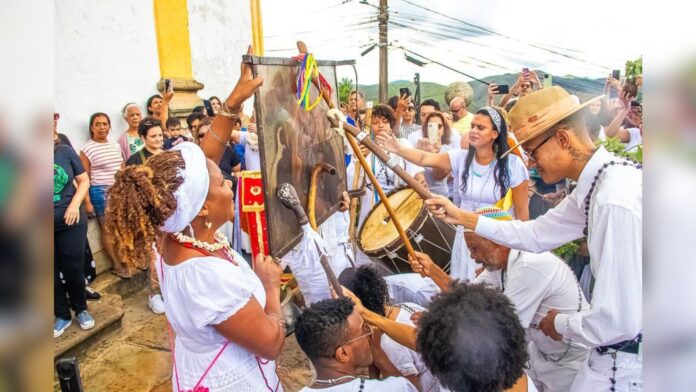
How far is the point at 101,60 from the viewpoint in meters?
5.38

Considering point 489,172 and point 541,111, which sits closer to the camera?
point 541,111

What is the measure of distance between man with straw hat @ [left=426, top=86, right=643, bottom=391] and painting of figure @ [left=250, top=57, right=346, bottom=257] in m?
1.13

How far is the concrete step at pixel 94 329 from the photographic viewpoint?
12.7 feet

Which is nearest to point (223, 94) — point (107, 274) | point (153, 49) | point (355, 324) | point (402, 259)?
point (153, 49)

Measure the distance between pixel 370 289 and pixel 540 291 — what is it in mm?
935

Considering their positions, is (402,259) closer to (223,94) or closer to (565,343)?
(565,343)

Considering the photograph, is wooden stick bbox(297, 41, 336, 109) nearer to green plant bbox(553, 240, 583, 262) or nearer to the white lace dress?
the white lace dress

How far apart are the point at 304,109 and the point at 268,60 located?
46cm

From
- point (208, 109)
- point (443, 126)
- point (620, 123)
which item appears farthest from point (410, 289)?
point (208, 109)

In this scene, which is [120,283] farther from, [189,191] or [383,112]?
[189,191]

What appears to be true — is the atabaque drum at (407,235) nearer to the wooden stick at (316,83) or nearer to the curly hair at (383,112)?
the wooden stick at (316,83)

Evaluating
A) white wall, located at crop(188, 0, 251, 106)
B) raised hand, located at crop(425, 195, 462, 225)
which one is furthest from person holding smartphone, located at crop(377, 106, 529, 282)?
white wall, located at crop(188, 0, 251, 106)

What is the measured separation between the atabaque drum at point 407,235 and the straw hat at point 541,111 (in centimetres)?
162

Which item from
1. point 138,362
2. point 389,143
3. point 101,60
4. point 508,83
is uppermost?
point 101,60
